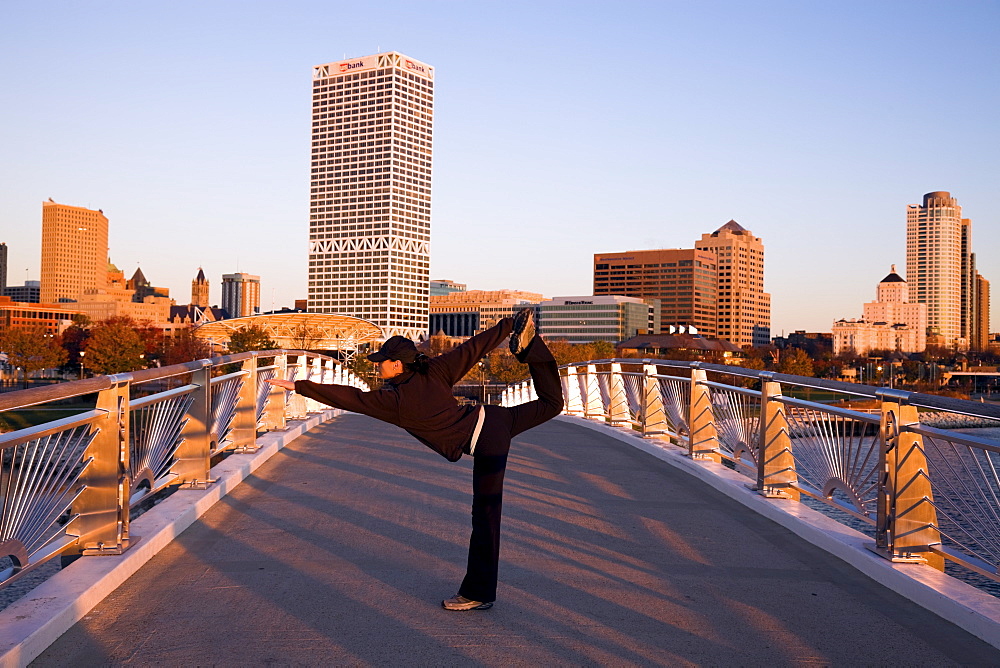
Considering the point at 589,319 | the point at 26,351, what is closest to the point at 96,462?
the point at 26,351

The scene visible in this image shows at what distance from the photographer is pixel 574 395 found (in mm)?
18969

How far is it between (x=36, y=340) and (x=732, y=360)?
341 feet

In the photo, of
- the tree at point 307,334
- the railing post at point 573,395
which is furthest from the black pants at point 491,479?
the tree at point 307,334

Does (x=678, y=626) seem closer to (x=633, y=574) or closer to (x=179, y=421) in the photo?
(x=633, y=574)

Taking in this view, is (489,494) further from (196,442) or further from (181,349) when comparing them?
(181,349)

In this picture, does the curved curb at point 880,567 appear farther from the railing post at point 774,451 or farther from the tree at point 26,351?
the tree at point 26,351

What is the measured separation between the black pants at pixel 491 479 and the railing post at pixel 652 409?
821 centimetres

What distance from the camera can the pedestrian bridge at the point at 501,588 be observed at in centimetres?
402

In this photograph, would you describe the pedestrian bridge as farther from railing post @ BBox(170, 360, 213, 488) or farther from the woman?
the woman

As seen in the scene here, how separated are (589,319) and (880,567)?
189 metres

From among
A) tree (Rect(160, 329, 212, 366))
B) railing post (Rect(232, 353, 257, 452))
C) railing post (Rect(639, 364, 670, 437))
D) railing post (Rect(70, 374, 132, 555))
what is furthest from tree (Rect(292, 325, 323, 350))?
railing post (Rect(70, 374, 132, 555))

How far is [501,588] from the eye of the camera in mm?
5078

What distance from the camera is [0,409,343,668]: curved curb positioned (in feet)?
12.5

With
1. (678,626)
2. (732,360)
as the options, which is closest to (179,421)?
(678,626)
